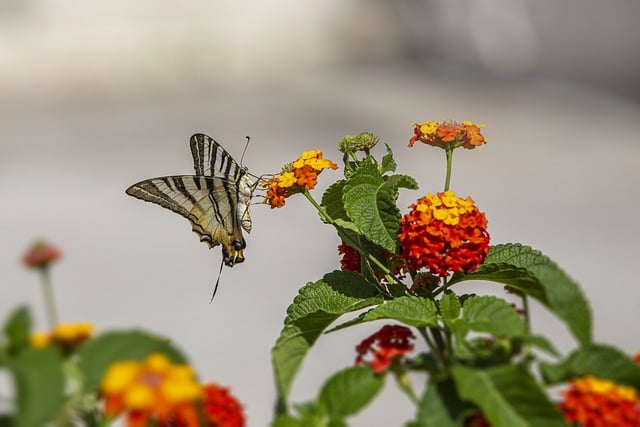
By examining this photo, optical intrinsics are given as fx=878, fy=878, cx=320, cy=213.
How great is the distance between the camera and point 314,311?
1190mm

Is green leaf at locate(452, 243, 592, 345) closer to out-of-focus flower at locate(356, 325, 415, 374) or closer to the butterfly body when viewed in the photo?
out-of-focus flower at locate(356, 325, 415, 374)

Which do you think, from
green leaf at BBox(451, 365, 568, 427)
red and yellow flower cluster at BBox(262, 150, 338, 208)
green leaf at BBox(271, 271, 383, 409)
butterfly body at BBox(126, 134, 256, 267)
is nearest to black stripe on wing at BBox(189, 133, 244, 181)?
butterfly body at BBox(126, 134, 256, 267)

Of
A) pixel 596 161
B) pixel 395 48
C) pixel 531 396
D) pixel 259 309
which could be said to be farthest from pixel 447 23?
pixel 531 396

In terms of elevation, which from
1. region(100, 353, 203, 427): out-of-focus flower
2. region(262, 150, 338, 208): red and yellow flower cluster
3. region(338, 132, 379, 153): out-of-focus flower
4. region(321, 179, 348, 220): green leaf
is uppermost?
region(338, 132, 379, 153): out-of-focus flower

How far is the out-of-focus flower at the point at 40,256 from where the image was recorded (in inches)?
29.0

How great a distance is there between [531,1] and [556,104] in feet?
2.98

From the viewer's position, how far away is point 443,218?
1130 millimetres

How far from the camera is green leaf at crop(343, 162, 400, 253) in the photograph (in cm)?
118

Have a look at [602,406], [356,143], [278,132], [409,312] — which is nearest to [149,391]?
[602,406]

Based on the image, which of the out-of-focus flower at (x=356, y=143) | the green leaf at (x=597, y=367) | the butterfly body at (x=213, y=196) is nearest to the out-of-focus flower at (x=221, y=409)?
the green leaf at (x=597, y=367)

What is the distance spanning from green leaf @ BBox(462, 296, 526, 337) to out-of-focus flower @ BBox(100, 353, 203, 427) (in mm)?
367

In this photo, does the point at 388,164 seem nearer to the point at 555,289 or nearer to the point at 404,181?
the point at 404,181

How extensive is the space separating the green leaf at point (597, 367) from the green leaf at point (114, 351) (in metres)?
0.34

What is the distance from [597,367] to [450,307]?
0.29 m
